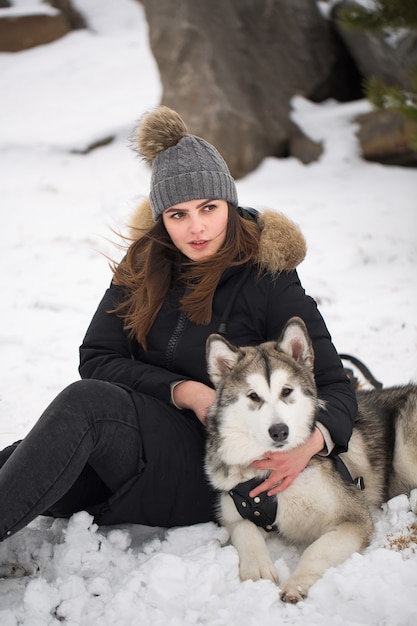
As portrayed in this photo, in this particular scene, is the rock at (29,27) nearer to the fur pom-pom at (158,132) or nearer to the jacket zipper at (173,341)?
the fur pom-pom at (158,132)

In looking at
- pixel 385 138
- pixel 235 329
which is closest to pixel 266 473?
pixel 235 329

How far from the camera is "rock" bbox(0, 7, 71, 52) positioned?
13720 mm

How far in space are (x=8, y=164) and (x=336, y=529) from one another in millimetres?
9884

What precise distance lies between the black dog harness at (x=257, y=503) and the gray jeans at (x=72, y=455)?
1.51ft

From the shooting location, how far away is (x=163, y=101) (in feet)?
30.8

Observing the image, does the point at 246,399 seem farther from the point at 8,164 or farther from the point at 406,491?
the point at 8,164

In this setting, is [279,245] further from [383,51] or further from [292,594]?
[383,51]

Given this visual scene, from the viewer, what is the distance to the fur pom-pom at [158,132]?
307 cm

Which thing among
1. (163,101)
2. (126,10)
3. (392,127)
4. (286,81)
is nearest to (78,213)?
(163,101)

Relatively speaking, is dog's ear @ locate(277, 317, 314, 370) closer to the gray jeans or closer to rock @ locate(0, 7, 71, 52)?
the gray jeans

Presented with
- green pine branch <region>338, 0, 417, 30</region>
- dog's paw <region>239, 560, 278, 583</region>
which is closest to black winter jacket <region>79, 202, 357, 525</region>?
dog's paw <region>239, 560, 278, 583</region>

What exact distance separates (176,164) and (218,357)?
3.22 feet

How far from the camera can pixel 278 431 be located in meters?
2.41

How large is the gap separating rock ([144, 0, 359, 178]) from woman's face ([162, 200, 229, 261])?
6250 mm
